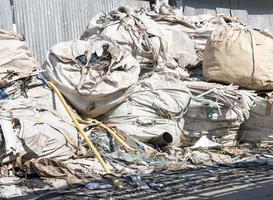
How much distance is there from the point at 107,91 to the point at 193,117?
112 cm

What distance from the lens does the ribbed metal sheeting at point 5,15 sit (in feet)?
21.2

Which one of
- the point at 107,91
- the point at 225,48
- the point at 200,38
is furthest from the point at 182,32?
the point at 107,91

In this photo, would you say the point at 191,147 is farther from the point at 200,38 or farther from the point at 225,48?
the point at 200,38

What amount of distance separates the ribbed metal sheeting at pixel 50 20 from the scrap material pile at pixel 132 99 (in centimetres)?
38

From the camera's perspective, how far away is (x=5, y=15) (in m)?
6.48

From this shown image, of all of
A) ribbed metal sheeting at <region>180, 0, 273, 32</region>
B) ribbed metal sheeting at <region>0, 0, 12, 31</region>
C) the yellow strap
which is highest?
ribbed metal sheeting at <region>0, 0, 12, 31</region>

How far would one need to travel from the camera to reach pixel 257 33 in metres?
6.74

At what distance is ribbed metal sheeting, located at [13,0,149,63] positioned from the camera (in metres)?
6.62

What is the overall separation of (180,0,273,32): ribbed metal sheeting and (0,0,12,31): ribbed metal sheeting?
3.41 m

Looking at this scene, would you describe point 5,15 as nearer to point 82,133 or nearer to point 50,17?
point 50,17

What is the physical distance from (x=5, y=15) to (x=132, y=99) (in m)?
1.86

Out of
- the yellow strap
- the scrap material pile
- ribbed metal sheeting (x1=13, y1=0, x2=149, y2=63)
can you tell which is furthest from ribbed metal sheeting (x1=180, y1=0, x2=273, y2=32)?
the yellow strap

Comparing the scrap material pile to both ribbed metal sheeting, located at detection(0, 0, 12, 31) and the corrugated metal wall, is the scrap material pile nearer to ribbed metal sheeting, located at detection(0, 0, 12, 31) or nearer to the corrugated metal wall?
the corrugated metal wall

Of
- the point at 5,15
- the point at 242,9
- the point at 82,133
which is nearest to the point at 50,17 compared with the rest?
the point at 5,15
